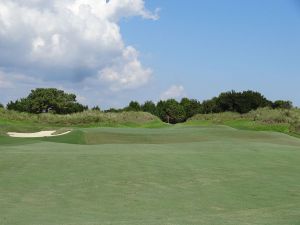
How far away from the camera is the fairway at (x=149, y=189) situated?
12875 mm

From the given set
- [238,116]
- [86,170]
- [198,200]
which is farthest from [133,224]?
[238,116]

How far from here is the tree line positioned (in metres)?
113

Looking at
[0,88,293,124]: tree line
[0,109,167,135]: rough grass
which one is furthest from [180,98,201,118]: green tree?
[0,109,167,135]: rough grass

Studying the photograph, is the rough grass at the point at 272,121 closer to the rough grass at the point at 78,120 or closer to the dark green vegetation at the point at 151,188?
the rough grass at the point at 78,120

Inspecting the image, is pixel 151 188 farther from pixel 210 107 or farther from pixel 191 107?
pixel 191 107

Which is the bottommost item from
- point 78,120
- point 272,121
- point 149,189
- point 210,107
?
point 149,189

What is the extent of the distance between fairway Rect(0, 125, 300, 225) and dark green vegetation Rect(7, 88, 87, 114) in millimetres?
98210

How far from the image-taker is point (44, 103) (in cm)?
12500

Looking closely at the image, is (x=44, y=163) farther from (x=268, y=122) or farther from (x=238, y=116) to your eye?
(x=238, y=116)

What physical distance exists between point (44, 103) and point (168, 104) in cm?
3310

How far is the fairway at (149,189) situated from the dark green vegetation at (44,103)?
98.2 m

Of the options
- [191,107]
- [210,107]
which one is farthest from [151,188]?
[191,107]

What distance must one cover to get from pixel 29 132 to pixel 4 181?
37.8 meters

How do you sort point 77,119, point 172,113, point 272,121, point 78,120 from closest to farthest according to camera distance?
point 272,121 → point 78,120 → point 77,119 → point 172,113
